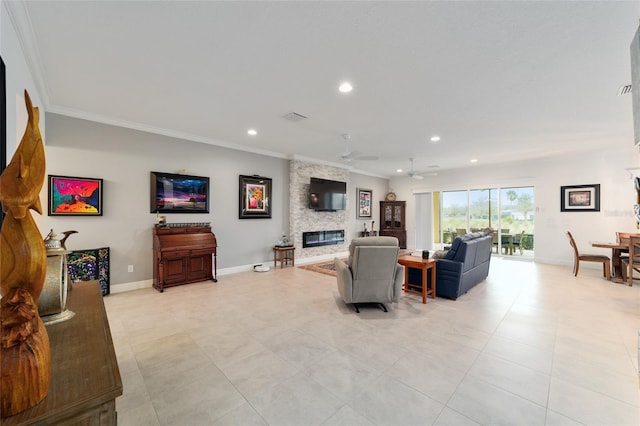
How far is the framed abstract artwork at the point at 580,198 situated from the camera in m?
6.51

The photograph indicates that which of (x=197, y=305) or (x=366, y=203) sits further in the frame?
(x=366, y=203)

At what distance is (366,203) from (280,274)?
4925 millimetres

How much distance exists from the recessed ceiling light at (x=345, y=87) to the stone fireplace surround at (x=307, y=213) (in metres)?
3.77

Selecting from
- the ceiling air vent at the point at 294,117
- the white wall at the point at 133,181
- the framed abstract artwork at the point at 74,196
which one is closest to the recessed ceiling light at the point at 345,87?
the ceiling air vent at the point at 294,117

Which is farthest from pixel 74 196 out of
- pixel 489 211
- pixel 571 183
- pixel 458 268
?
pixel 571 183

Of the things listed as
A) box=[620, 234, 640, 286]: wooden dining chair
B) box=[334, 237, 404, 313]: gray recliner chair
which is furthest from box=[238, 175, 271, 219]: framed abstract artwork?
box=[620, 234, 640, 286]: wooden dining chair

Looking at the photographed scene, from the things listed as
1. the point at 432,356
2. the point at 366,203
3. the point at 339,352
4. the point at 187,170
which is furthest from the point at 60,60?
the point at 366,203

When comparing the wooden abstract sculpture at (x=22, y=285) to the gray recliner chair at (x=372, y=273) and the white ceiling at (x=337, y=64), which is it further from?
the gray recliner chair at (x=372, y=273)

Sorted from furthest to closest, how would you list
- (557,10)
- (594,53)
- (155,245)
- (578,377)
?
(155,245) < (594,53) < (578,377) < (557,10)

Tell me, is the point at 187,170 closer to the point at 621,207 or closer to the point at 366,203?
the point at 366,203

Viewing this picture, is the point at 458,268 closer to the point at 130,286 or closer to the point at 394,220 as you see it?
the point at 130,286

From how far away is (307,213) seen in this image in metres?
7.35

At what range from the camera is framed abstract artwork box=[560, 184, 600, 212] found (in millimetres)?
6508

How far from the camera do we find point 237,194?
599cm
